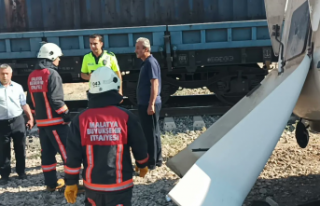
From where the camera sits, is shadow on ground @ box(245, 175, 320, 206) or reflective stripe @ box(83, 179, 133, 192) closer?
reflective stripe @ box(83, 179, 133, 192)

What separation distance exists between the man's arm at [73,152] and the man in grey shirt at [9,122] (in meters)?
2.50

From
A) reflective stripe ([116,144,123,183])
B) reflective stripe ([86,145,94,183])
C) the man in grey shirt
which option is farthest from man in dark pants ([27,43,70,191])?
reflective stripe ([116,144,123,183])

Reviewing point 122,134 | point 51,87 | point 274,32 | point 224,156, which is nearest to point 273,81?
point 274,32

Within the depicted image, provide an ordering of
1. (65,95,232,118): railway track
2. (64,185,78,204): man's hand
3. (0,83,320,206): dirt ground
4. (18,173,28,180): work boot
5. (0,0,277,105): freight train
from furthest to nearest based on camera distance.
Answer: (65,95,232,118): railway track → (0,0,277,105): freight train → (18,173,28,180): work boot → (0,83,320,206): dirt ground → (64,185,78,204): man's hand

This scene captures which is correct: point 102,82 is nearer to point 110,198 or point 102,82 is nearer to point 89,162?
point 89,162

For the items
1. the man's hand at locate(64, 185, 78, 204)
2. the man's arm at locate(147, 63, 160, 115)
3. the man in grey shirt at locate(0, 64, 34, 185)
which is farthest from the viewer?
the man in grey shirt at locate(0, 64, 34, 185)

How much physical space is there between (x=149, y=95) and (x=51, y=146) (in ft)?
4.74

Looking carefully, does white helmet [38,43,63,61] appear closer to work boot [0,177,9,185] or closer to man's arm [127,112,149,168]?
work boot [0,177,9,185]

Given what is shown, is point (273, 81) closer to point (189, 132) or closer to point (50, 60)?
point (50, 60)

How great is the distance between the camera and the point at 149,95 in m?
5.37

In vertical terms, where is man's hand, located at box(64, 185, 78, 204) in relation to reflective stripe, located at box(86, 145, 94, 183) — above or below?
below

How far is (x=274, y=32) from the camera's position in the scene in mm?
4539

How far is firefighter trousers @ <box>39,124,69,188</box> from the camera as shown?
487cm

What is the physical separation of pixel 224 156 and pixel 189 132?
4.34 m
